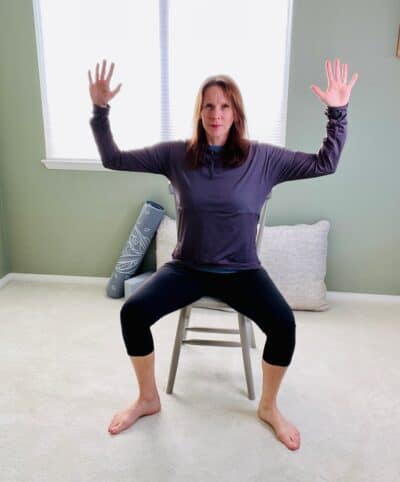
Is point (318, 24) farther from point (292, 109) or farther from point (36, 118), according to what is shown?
point (36, 118)

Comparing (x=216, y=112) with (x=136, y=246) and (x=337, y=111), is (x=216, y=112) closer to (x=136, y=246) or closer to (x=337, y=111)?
(x=337, y=111)

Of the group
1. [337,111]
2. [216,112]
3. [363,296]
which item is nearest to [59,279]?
[216,112]

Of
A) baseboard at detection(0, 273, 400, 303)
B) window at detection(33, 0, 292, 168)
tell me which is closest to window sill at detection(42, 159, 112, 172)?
window at detection(33, 0, 292, 168)

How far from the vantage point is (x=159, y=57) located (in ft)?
8.34

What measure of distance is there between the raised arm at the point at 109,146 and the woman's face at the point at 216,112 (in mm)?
206

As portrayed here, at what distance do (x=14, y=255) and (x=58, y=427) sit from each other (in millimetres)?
1702

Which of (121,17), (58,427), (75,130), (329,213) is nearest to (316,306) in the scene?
(329,213)

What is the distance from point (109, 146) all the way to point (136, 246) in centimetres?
113

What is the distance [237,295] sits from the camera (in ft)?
5.42

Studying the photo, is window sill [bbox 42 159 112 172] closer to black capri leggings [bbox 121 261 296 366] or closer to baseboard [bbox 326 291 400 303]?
black capri leggings [bbox 121 261 296 366]

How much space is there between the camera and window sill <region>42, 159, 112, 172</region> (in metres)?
2.75

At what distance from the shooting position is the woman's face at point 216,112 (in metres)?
1.67

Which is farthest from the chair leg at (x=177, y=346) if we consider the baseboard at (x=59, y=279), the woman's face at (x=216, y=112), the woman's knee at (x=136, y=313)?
the baseboard at (x=59, y=279)

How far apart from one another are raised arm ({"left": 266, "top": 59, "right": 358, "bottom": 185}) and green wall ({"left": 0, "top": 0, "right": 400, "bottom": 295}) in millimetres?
839
